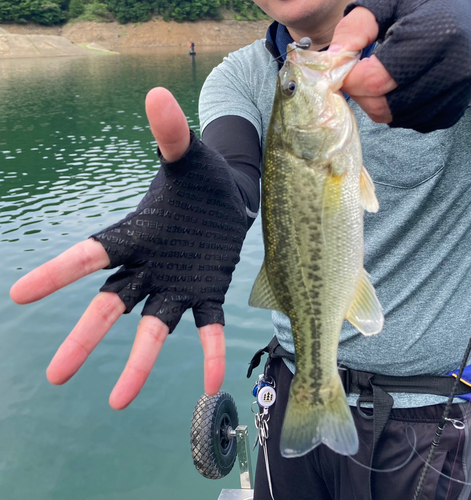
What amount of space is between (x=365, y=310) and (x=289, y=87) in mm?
906

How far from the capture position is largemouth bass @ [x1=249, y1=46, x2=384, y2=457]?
5.72 feet

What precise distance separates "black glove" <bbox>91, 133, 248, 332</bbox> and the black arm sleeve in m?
0.37

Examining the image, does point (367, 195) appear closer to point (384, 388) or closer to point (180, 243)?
point (180, 243)

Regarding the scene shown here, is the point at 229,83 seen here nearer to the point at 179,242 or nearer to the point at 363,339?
the point at 179,242

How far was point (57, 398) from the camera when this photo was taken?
588 cm

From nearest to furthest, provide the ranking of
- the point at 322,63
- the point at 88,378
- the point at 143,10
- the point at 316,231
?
the point at 322,63 < the point at 316,231 < the point at 88,378 < the point at 143,10

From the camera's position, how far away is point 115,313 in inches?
63.9

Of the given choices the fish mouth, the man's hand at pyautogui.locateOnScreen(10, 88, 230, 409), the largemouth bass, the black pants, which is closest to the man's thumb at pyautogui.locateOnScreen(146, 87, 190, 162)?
the man's hand at pyautogui.locateOnScreen(10, 88, 230, 409)

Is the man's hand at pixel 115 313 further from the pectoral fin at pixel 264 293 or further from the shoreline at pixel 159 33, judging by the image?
the shoreline at pixel 159 33

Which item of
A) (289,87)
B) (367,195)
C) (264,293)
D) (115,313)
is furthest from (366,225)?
(115,313)

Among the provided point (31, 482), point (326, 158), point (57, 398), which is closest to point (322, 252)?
point (326, 158)

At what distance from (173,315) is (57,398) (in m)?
4.92

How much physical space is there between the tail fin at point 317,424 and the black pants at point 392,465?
433 mm

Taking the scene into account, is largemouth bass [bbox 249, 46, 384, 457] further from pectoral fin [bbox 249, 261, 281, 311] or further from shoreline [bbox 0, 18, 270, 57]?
shoreline [bbox 0, 18, 270, 57]
